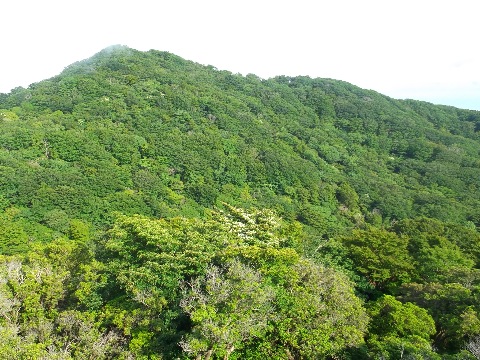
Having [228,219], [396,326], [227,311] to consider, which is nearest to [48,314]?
[227,311]

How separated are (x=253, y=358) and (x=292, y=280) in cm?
452

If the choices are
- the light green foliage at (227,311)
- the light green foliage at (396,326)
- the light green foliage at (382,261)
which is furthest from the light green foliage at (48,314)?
the light green foliage at (382,261)

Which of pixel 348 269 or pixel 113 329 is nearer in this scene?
pixel 113 329

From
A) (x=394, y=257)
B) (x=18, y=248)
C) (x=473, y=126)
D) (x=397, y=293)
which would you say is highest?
(x=473, y=126)

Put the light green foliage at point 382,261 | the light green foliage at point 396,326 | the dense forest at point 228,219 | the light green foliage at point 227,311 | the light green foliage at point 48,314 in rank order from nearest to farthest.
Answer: the light green foliage at point 227,311
the light green foliage at point 48,314
the dense forest at point 228,219
the light green foliage at point 396,326
the light green foliage at point 382,261

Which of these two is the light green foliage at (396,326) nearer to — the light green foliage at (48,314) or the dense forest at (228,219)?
the dense forest at (228,219)

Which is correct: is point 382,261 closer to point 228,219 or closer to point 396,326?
point 396,326

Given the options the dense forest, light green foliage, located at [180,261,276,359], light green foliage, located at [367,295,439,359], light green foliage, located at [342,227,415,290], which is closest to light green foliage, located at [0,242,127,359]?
the dense forest

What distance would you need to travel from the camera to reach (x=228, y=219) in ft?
110

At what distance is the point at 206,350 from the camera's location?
1841cm

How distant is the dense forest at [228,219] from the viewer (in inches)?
788

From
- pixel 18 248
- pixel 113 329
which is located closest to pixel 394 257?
pixel 113 329

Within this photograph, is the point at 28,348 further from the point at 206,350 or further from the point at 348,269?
the point at 348,269

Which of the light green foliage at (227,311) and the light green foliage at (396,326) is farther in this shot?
the light green foliage at (396,326)
